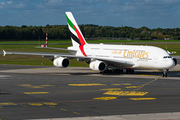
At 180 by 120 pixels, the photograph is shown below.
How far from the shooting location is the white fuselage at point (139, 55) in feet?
134

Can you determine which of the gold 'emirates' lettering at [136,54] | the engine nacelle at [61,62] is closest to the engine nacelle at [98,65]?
the gold 'emirates' lettering at [136,54]

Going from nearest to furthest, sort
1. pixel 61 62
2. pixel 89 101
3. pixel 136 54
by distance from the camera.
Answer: pixel 89 101, pixel 136 54, pixel 61 62

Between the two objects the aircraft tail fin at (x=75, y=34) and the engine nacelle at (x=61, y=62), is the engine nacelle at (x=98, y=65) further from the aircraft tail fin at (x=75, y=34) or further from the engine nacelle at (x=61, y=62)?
the aircraft tail fin at (x=75, y=34)

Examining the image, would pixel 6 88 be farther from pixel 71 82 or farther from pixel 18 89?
pixel 71 82

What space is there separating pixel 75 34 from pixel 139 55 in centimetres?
1378

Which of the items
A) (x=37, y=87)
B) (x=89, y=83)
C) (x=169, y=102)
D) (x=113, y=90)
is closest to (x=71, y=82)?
(x=89, y=83)

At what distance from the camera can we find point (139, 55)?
43.2 meters

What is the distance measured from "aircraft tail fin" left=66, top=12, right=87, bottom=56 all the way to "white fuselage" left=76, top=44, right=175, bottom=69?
316 centimetres

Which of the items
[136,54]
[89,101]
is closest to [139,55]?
[136,54]

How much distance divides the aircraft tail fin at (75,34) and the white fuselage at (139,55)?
3.16 metres

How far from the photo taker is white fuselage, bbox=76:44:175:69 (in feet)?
134

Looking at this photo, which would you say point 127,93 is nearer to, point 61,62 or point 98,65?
point 98,65

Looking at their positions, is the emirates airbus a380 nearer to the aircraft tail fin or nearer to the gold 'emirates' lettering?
the gold 'emirates' lettering

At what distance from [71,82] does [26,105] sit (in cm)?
1427
